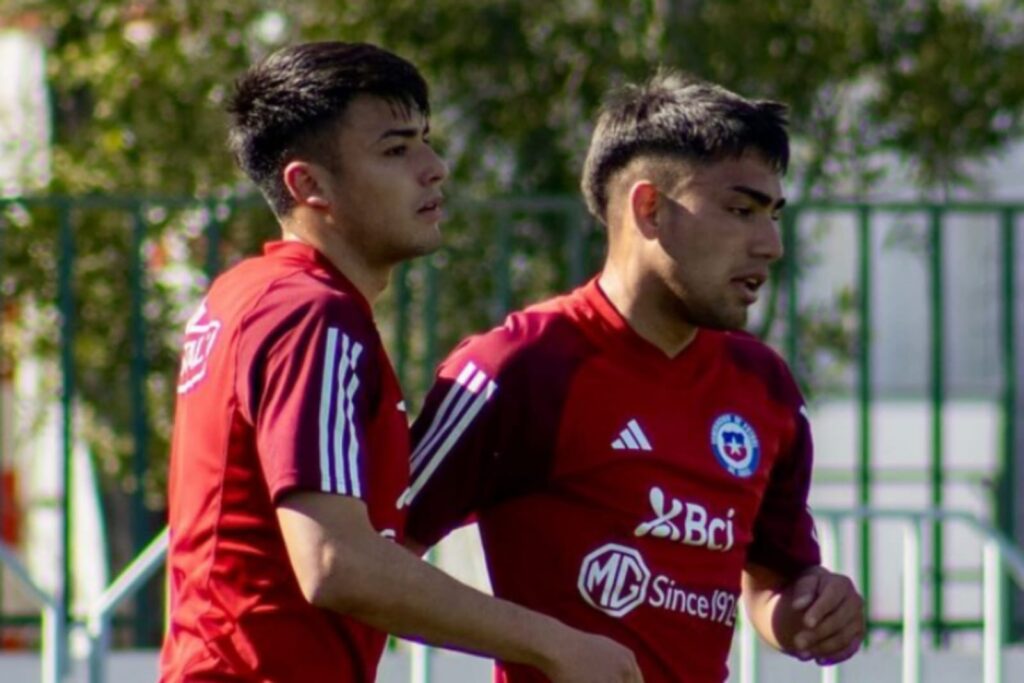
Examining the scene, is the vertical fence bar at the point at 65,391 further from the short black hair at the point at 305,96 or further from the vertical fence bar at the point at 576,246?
the short black hair at the point at 305,96

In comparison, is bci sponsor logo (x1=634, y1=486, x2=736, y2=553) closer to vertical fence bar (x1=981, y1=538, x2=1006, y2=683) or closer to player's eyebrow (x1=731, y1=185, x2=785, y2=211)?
player's eyebrow (x1=731, y1=185, x2=785, y2=211)

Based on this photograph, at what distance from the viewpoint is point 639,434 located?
3.44m

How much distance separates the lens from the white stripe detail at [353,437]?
2771mm

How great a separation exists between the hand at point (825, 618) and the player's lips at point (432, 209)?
37.0 inches

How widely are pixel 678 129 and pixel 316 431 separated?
40.4 inches

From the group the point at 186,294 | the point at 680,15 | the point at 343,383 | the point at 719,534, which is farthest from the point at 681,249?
the point at 680,15

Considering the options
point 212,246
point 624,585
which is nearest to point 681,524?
point 624,585

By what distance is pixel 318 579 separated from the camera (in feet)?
8.91

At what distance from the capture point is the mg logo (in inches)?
132


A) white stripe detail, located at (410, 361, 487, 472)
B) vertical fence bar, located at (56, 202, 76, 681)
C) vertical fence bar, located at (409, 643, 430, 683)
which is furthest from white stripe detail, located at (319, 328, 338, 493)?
vertical fence bar, located at (56, 202, 76, 681)

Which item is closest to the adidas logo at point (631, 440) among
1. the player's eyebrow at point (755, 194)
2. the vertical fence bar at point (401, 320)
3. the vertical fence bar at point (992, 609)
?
the player's eyebrow at point (755, 194)

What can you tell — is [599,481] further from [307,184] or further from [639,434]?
[307,184]

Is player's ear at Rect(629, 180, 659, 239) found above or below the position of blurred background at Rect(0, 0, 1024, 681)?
below

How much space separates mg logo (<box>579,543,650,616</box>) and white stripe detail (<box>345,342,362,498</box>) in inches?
26.7
